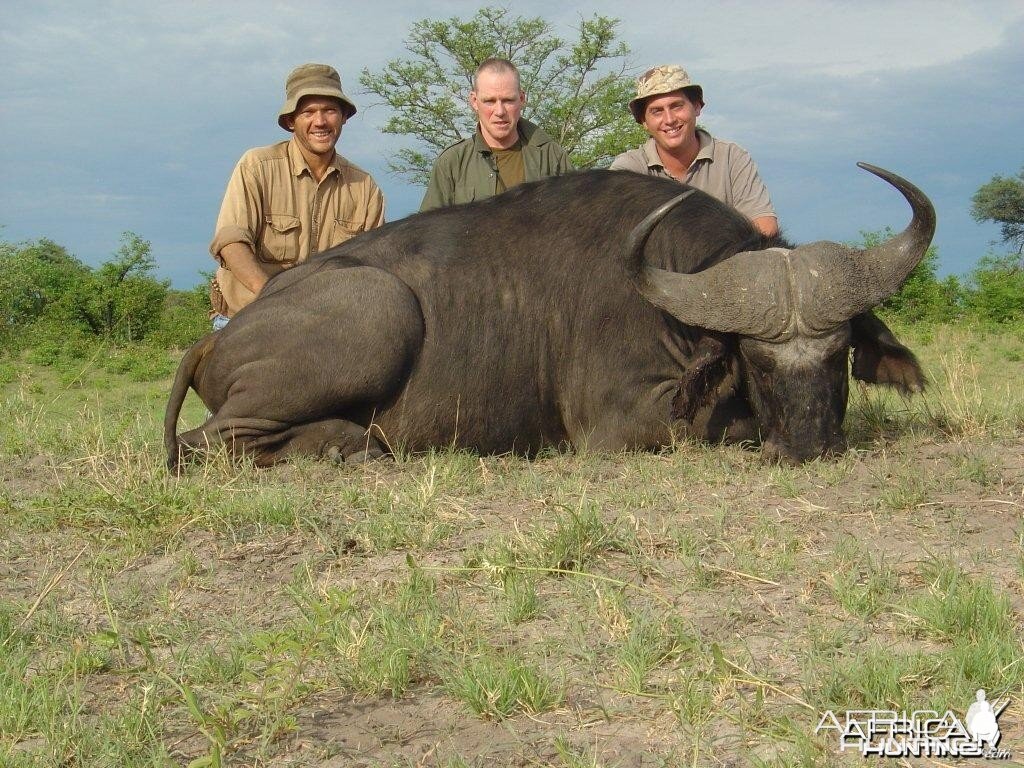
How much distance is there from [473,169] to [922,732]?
699 centimetres

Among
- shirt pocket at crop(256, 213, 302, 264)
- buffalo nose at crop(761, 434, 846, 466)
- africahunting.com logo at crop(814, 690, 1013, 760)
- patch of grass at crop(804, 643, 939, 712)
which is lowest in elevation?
africahunting.com logo at crop(814, 690, 1013, 760)

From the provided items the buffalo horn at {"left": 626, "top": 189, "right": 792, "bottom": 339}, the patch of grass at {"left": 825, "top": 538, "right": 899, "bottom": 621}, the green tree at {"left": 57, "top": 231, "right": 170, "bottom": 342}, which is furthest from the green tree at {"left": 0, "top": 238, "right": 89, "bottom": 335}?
the patch of grass at {"left": 825, "top": 538, "right": 899, "bottom": 621}

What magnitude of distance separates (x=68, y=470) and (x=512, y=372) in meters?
2.52

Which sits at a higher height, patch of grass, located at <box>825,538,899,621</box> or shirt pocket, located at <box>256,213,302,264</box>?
shirt pocket, located at <box>256,213,302,264</box>

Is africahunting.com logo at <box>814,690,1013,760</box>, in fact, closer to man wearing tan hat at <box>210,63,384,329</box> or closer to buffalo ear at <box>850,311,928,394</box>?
buffalo ear at <box>850,311,928,394</box>

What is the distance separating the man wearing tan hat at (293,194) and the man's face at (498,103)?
3.43 ft

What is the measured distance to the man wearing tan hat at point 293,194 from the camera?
8.10 m

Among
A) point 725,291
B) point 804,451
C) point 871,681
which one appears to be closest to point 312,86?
point 725,291

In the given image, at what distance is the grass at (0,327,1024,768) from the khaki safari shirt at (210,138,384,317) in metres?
2.94

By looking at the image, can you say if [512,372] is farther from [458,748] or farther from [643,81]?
[458,748]

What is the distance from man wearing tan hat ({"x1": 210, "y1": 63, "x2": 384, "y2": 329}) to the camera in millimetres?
8102

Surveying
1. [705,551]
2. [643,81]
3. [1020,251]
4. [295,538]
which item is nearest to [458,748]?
[705,551]

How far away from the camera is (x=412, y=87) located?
3206cm

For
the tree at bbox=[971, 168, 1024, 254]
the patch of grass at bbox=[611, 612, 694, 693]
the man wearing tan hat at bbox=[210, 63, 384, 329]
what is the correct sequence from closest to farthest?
the patch of grass at bbox=[611, 612, 694, 693], the man wearing tan hat at bbox=[210, 63, 384, 329], the tree at bbox=[971, 168, 1024, 254]
